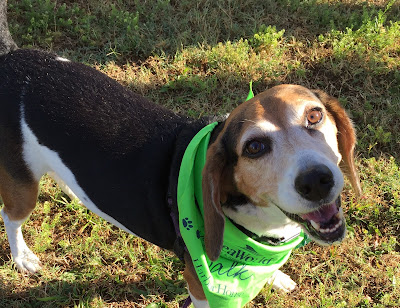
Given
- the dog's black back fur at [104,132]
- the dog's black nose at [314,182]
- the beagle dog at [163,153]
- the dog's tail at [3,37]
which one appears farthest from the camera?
the dog's tail at [3,37]

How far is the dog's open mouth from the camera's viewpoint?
103 inches

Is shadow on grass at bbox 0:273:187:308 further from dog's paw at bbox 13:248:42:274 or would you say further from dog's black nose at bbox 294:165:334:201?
dog's black nose at bbox 294:165:334:201

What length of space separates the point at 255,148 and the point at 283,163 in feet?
0.76

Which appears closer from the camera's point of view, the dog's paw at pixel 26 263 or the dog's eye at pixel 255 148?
the dog's eye at pixel 255 148

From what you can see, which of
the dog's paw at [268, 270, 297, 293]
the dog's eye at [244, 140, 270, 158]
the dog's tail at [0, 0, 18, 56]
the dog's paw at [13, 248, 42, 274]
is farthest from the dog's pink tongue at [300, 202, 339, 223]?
the dog's paw at [13, 248, 42, 274]

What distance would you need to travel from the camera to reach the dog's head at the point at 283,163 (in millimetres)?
2393

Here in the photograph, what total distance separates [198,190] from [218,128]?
0.48m

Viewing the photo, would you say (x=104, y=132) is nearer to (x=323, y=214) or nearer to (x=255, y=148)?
(x=255, y=148)

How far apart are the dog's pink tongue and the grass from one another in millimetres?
1520

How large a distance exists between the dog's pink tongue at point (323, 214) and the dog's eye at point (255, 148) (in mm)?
471

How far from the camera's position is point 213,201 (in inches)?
104

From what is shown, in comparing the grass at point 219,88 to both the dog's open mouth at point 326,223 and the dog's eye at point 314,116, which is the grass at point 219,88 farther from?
the dog's eye at point 314,116

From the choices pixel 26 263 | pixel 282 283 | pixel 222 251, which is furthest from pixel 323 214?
pixel 26 263

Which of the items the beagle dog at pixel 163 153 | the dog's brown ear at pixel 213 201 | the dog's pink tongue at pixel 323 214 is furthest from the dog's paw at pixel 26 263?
the dog's pink tongue at pixel 323 214
